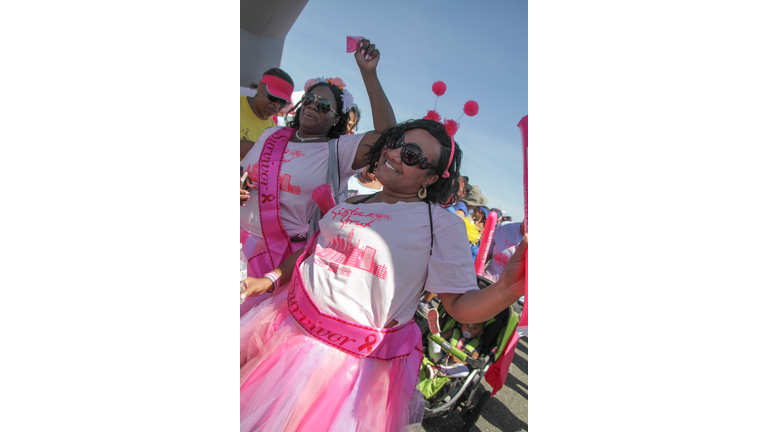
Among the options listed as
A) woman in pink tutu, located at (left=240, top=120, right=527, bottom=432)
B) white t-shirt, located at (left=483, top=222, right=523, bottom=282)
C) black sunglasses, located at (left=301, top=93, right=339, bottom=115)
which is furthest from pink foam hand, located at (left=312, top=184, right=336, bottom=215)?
white t-shirt, located at (left=483, top=222, right=523, bottom=282)

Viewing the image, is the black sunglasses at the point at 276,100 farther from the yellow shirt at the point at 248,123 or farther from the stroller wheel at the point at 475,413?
the stroller wheel at the point at 475,413

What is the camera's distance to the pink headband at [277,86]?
267 cm

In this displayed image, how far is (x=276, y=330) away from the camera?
4.95 ft

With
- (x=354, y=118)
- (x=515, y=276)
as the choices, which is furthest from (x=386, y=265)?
(x=354, y=118)

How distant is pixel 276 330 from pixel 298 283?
8.1 inches

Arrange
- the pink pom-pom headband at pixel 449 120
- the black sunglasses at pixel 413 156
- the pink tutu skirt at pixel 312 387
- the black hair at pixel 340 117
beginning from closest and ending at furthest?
the pink tutu skirt at pixel 312 387 < the black sunglasses at pixel 413 156 < the pink pom-pom headband at pixel 449 120 < the black hair at pixel 340 117

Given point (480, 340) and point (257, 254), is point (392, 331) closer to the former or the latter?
point (257, 254)

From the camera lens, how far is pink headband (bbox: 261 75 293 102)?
8.77 feet

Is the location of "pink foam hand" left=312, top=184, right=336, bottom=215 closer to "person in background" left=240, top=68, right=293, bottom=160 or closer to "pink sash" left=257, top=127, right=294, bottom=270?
"pink sash" left=257, top=127, right=294, bottom=270

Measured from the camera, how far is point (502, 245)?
411 cm

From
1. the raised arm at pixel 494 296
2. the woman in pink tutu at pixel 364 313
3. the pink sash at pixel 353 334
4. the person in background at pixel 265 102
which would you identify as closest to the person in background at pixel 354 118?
the person in background at pixel 265 102

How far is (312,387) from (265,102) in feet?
7.42
